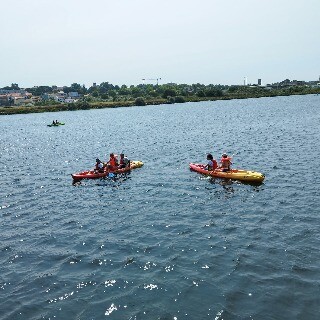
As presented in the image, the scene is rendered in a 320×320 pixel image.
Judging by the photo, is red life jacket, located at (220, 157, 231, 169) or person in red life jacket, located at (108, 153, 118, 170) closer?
red life jacket, located at (220, 157, 231, 169)

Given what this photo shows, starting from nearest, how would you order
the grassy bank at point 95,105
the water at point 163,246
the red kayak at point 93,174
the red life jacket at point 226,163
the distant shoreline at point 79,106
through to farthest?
1. the water at point 163,246
2. the red life jacket at point 226,163
3. the red kayak at point 93,174
4. the distant shoreline at point 79,106
5. the grassy bank at point 95,105

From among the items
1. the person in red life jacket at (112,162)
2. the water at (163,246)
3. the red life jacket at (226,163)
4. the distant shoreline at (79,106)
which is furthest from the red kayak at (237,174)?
the distant shoreline at (79,106)

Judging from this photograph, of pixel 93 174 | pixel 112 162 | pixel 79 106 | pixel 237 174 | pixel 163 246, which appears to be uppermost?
pixel 79 106

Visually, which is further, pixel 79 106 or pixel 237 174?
pixel 79 106

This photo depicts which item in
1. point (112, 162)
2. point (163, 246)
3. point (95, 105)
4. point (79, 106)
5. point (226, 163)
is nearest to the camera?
point (163, 246)

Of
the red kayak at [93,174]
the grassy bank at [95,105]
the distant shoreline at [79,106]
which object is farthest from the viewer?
the grassy bank at [95,105]

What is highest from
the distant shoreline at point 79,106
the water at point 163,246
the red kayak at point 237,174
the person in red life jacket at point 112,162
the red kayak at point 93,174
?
the distant shoreline at point 79,106

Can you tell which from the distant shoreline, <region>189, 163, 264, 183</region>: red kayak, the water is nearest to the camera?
the water

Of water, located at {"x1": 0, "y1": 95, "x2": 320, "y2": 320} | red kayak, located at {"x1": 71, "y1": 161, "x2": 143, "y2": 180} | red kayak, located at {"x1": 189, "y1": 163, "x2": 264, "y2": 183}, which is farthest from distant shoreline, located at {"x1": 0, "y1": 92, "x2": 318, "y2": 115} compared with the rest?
red kayak, located at {"x1": 189, "y1": 163, "x2": 264, "y2": 183}

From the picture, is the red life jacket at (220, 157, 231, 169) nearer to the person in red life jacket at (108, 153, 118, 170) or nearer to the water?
the water

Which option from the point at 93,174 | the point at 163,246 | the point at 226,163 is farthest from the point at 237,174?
the point at 163,246

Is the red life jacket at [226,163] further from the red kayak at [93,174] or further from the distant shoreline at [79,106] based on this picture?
the distant shoreline at [79,106]

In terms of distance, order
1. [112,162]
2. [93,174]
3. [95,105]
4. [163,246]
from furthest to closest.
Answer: [95,105] < [112,162] < [93,174] < [163,246]

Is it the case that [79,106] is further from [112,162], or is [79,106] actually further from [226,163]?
[226,163]
